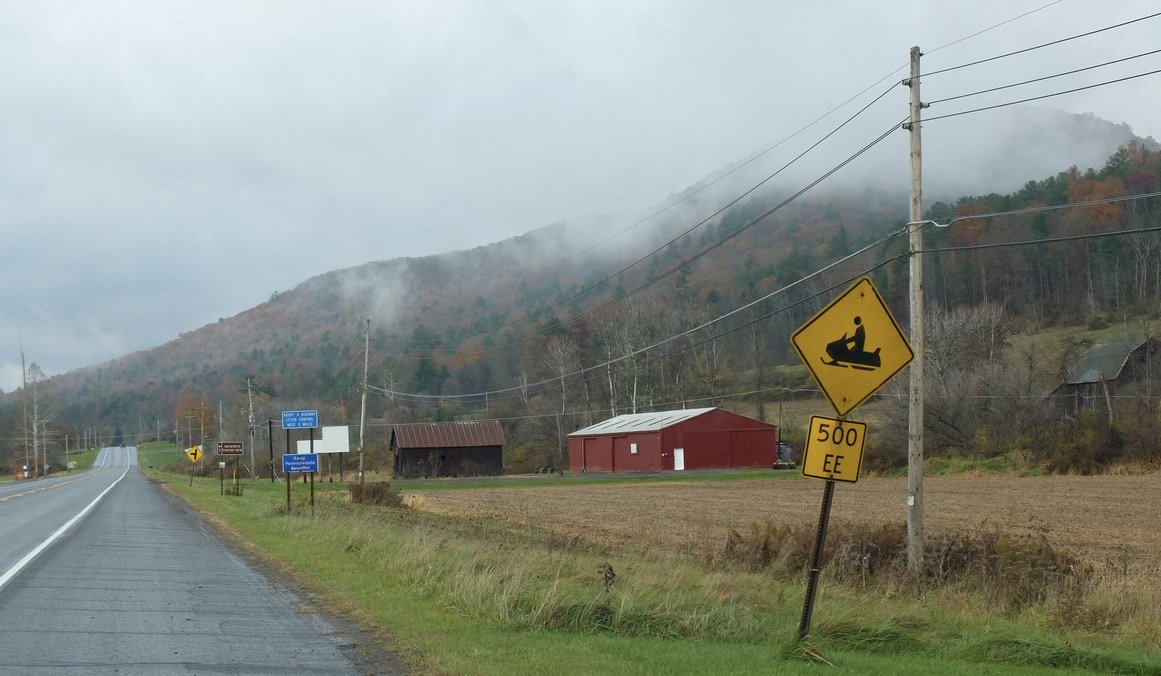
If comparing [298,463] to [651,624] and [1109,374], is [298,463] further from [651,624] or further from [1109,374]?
[1109,374]

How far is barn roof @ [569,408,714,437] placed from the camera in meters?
75.3

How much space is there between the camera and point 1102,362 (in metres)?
80.5

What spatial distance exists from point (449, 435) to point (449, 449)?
1.41 metres

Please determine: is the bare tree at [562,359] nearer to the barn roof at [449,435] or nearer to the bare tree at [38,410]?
the barn roof at [449,435]

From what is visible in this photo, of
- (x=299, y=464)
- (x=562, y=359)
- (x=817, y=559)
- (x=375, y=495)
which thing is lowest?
(x=375, y=495)

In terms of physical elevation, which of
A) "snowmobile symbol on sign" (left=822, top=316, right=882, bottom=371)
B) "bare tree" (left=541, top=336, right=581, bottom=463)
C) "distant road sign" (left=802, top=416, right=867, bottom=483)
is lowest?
"distant road sign" (left=802, top=416, right=867, bottom=483)

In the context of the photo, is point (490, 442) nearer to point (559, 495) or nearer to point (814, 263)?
point (559, 495)

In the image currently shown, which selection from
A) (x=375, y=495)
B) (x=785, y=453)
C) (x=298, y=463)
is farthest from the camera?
(x=785, y=453)

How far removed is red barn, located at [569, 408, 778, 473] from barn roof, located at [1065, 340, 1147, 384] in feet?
76.6

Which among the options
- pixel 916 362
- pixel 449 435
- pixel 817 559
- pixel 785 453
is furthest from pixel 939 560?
pixel 449 435

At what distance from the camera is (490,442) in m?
86.3

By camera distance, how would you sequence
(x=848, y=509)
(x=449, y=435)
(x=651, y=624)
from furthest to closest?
(x=449, y=435) < (x=848, y=509) < (x=651, y=624)

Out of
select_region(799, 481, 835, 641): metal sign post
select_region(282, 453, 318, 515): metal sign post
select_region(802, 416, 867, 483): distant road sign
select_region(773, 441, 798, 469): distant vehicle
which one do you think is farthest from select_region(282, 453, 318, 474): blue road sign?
select_region(773, 441, 798, 469): distant vehicle

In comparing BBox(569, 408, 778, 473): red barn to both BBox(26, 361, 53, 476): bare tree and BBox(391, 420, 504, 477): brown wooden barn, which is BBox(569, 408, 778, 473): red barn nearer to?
BBox(391, 420, 504, 477): brown wooden barn
